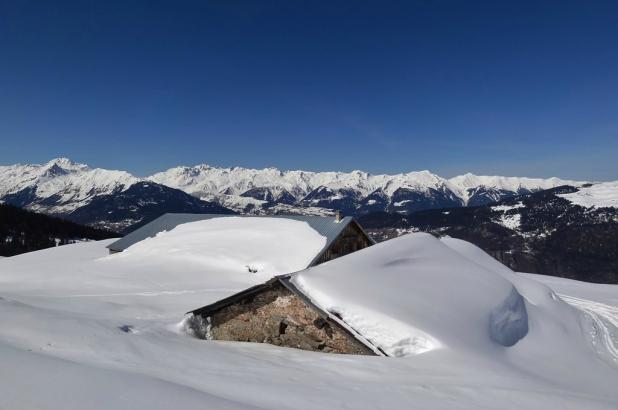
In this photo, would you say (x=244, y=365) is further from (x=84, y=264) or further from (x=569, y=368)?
(x=84, y=264)

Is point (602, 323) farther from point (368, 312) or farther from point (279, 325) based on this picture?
point (279, 325)

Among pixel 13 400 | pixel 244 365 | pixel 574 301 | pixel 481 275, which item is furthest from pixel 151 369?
pixel 574 301

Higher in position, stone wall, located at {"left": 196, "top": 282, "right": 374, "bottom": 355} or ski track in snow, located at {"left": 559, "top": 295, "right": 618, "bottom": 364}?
stone wall, located at {"left": 196, "top": 282, "right": 374, "bottom": 355}

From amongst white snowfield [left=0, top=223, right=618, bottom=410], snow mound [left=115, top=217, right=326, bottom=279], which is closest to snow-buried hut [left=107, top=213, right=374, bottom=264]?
snow mound [left=115, top=217, right=326, bottom=279]

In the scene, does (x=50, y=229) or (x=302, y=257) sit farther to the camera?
(x=50, y=229)

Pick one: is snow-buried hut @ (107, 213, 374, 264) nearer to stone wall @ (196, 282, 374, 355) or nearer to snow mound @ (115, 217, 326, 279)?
snow mound @ (115, 217, 326, 279)

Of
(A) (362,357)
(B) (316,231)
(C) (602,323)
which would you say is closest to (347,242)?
(B) (316,231)

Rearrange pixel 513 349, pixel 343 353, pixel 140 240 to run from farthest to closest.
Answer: pixel 140 240
pixel 513 349
pixel 343 353
